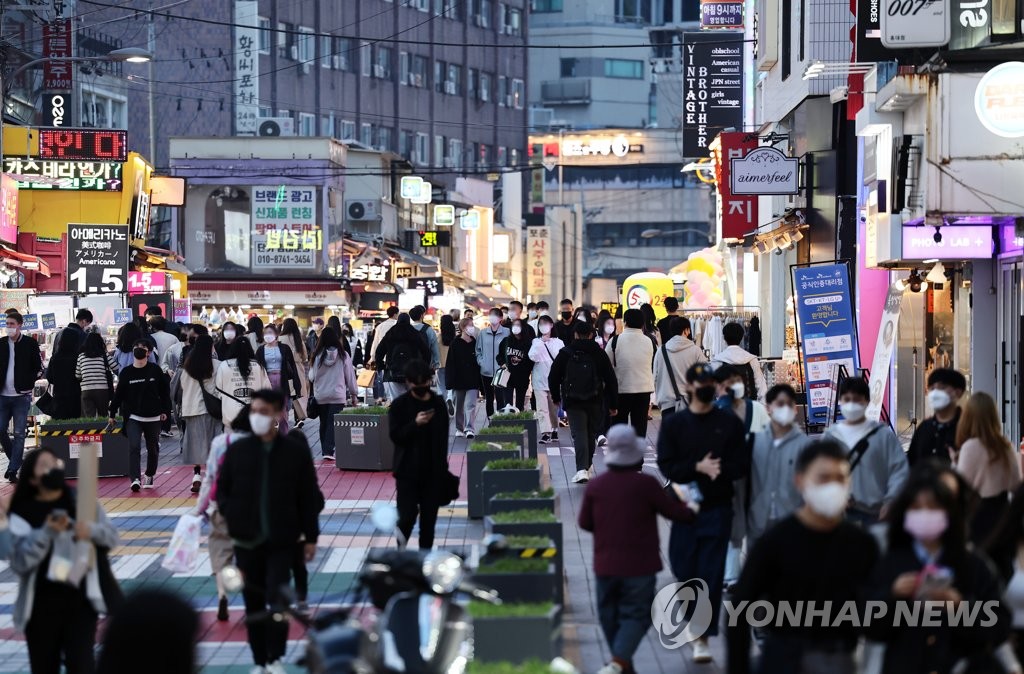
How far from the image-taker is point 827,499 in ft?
21.8

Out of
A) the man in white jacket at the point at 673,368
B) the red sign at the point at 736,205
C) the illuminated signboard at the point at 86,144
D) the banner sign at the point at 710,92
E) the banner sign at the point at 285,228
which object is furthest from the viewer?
the banner sign at the point at 285,228

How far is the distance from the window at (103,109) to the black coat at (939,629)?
143 ft

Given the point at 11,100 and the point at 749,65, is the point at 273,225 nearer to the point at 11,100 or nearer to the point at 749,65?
the point at 11,100

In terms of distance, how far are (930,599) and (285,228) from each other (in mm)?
47740

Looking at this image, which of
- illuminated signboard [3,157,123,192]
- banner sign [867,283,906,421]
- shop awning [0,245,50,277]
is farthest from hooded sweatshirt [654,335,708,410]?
illuminated signboard [3,157,123,192]

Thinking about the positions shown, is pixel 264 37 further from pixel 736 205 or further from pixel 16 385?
pixel 16 385

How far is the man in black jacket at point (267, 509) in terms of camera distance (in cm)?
967

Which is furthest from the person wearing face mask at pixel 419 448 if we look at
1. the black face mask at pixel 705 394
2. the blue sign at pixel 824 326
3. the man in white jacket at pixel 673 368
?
the blue sign at pixel 824 326

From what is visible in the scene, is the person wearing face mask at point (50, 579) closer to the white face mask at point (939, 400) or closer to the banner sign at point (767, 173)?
the white face mask at point (939, 400)

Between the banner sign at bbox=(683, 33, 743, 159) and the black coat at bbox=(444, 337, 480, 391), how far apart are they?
54.2 feet

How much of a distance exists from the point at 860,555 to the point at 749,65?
34.7 m

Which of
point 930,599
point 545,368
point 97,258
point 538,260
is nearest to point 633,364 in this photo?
point 545,368

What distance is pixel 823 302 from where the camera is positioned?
771 inches

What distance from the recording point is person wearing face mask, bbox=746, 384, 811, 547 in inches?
408
